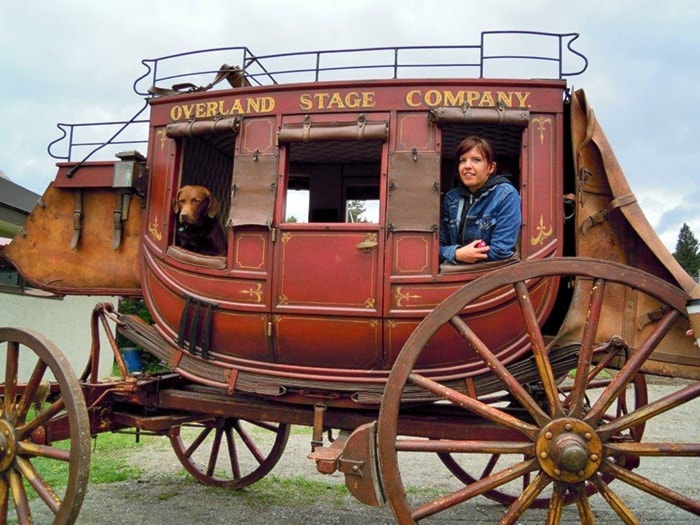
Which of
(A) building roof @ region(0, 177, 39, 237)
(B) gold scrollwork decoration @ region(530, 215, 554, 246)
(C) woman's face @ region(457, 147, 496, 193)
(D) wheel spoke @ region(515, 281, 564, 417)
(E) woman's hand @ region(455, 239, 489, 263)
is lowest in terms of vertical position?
(D) wheel spoke @ region(515, 281, 564, 417)

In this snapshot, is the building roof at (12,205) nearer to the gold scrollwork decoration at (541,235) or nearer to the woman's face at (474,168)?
the woman's face at (474,168)

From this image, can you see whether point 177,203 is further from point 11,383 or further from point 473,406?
point 473,406

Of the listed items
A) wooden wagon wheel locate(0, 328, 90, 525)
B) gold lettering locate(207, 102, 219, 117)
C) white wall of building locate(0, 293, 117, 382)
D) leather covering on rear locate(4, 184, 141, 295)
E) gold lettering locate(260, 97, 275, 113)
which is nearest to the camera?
wooden wagon wheel locate(0, 328, 90, 525)

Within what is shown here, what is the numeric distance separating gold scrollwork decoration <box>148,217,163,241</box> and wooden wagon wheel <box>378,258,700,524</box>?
6.26 feet

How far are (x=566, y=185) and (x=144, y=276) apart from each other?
273 cm

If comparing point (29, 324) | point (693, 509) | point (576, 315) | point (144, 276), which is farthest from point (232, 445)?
point (29, 324)

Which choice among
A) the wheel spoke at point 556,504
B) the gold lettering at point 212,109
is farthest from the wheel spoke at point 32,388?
the wheel spoke at point 556,504

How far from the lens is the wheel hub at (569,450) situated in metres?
2.73

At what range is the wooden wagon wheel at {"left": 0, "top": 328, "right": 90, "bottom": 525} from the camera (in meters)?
3.28

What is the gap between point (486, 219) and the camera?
3.44 metres

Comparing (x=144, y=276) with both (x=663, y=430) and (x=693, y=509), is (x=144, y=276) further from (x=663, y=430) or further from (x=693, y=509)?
(x=663, y=430)

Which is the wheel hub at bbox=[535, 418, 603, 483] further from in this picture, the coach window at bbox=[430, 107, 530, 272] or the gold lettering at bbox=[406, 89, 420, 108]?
the gold lettering at bbox=[406, 89, 420, 108]

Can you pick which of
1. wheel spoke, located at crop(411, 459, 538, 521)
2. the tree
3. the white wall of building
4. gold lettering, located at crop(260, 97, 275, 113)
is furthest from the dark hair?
the tree

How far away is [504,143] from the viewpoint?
4.20 meters
